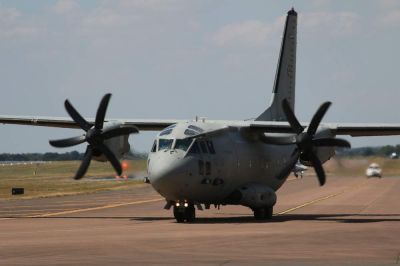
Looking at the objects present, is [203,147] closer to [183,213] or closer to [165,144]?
[165,144]

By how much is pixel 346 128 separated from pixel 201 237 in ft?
42.1

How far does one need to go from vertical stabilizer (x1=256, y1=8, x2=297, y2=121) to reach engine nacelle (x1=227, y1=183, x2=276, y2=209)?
683 cm

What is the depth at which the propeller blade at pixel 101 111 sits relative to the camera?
36.0 m

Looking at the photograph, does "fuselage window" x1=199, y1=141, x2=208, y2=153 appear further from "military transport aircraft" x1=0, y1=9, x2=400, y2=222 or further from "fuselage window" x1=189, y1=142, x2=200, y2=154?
"fuselage window" x1=189, y1=142, x2=200, y2=154

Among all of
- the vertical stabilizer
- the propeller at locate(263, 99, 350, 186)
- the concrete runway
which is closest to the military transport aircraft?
the propeller at locate(263, 99, 350, 186)

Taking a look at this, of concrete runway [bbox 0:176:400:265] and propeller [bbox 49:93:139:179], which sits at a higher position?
propeller [bbox 49:93:139:179]

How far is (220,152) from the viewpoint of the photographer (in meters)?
36.0

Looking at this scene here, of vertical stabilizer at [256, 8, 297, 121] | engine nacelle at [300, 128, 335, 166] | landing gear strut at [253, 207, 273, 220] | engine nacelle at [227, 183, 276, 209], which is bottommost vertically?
landing gear strut at [253, 207, 273, 220]

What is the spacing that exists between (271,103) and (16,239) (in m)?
20.1

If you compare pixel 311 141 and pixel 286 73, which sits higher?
pixel 286 73

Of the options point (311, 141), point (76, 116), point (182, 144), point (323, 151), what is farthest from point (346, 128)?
point (76, 116)

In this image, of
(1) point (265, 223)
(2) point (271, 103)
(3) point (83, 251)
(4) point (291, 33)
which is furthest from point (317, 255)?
(4) point (291, 33)

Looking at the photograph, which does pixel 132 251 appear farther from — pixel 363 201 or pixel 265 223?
pixel 363 201

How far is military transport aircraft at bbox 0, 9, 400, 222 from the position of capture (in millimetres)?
34438
